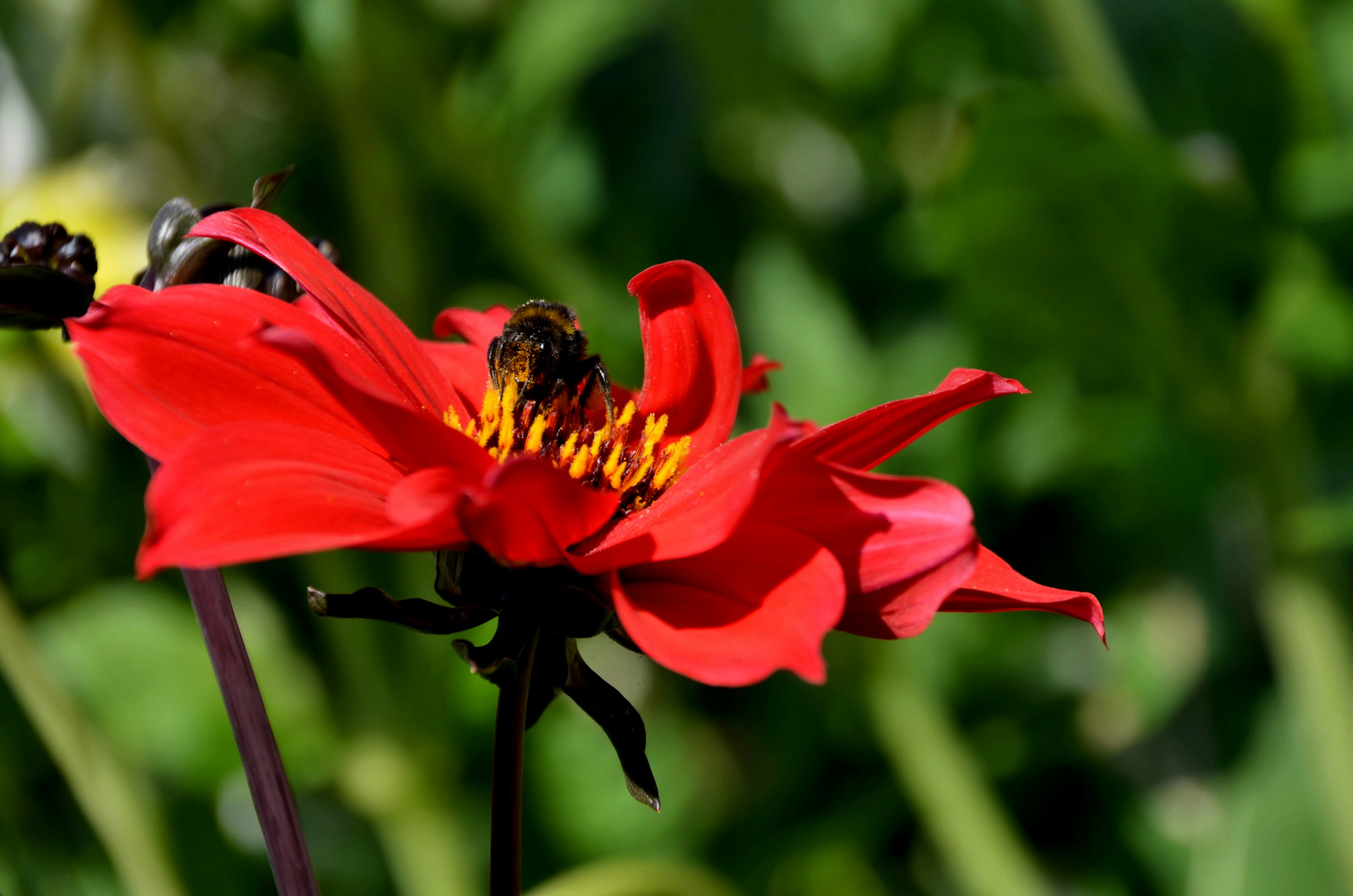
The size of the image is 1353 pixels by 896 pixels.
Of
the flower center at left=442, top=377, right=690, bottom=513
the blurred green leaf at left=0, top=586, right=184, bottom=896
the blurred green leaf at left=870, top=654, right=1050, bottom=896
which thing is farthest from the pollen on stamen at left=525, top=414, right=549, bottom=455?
the blurred green leaf at left=870, top=654, right=1050, bottom=896

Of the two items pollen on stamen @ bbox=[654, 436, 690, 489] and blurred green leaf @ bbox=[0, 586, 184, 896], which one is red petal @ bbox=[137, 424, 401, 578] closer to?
pollen on stamen @ bbox=[654, 436, 690, 489]

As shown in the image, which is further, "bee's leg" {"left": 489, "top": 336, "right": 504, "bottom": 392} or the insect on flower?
"bee's leg" {"left": 489, "top": 336, "right": 504, "bottom": 392}

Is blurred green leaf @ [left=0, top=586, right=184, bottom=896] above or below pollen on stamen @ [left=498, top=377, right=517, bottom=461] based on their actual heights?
below

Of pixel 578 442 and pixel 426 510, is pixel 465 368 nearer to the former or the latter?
pixel 578 442

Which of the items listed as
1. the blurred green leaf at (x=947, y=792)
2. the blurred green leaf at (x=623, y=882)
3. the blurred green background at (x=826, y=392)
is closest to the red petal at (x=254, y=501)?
the blurred green leaf at (x=623, y=882)

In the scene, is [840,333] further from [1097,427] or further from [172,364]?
[172,364]

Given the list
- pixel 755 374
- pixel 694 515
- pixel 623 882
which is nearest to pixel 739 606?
pixel 694 515

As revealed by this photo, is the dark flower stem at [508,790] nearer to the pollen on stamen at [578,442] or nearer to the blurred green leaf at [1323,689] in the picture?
the pollen on stamen at [578,442]

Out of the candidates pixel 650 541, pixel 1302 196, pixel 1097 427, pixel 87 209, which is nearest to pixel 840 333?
pixel 1097 427
